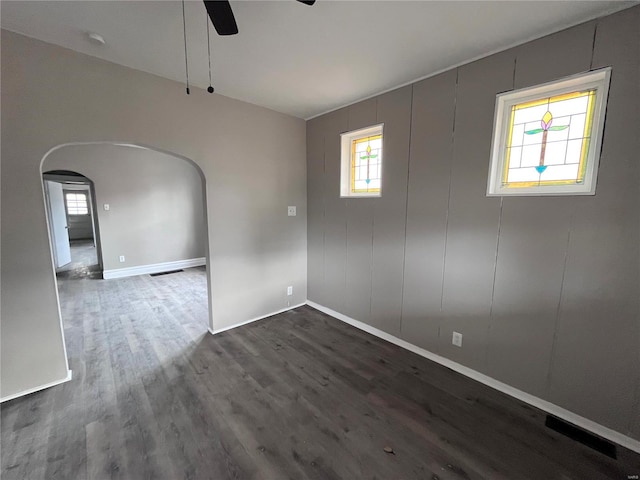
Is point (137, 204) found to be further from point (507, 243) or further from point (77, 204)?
point (77, 204)

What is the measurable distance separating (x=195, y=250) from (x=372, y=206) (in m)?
5.28

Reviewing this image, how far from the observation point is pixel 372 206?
9.47 ft

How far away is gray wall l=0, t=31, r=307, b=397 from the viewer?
6.05 feet

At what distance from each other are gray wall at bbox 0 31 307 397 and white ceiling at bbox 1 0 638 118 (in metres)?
0.22

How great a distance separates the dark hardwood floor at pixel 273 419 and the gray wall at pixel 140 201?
3.06 m

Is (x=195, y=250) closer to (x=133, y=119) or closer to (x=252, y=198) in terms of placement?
(x=252, y=198)

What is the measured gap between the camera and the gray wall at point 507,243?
1541 millimetres

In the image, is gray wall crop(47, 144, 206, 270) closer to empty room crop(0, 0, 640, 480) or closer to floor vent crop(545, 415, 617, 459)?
empty room crop(0, 0, 640, 480)

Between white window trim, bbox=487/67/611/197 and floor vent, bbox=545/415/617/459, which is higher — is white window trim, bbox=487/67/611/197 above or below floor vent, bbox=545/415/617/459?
above

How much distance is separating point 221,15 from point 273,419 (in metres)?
2.39

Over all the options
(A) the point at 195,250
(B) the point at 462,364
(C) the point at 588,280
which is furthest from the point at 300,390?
(A) the point at 195,250

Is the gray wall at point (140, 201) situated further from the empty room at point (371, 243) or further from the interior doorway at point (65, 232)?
the empty room at point (371, 243)

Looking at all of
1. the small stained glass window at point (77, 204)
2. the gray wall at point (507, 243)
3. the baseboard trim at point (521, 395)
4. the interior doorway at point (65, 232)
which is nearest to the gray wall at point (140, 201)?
the interior doorway at point (65, 232)

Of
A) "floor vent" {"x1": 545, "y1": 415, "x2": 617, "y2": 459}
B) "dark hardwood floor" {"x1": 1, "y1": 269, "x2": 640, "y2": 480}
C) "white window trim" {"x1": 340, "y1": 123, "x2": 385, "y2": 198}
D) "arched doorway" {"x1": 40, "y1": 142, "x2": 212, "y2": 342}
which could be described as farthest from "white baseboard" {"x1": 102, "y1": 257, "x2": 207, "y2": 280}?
"floor vent" {"x1": 545, "y1": 415, "x2": 617, "y2": 459}
